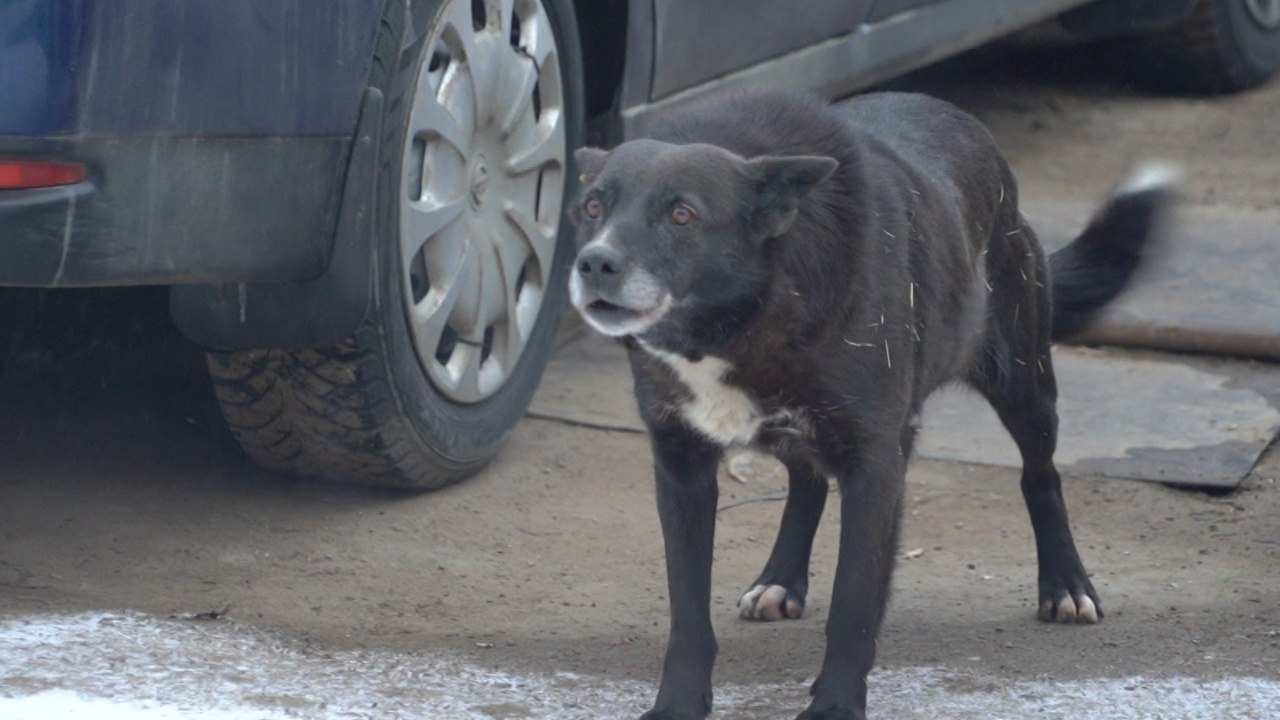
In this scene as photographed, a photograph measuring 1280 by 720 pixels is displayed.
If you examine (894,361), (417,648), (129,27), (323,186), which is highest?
(129,27)

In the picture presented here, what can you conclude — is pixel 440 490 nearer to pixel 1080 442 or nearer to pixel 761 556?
pixel 761 556

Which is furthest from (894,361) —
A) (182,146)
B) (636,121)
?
(636,121)

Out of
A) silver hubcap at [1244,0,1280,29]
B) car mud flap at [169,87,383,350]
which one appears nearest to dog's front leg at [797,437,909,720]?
car mud flap at [169,87,383,350]

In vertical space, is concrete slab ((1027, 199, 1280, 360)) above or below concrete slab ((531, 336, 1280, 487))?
above

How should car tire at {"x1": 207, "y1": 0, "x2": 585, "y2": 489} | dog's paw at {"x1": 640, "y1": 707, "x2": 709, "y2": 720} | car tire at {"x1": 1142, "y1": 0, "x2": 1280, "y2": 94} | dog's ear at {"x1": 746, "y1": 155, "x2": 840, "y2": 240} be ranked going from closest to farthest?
dog's ear at {"x1": 746, "y1": 155, "x2": 840, "y2": 240} → dog's paw at {"x1": 640, "y1": 707, "x2": 709, "y2": 720} → car tire at {"x1": 207, "y1": 0, "x2": 585, "y2": 489} → car tire at {"x1": 1142, "y1": 0, "x2": 1280, "y2": 94}

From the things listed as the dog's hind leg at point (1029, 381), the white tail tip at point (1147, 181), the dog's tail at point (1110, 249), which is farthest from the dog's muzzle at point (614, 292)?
the white tail tip at point (1147, 181)

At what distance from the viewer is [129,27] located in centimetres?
301

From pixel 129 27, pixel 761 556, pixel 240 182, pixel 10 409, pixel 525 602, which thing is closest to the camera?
pixel 129 27

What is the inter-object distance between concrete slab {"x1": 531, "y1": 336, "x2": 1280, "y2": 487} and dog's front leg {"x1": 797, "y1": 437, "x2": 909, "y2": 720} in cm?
157

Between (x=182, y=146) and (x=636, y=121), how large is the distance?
1.55m

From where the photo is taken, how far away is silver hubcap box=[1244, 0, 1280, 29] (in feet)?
26.0

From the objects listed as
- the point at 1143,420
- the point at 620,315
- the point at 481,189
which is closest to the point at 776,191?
→ the point at 620,315

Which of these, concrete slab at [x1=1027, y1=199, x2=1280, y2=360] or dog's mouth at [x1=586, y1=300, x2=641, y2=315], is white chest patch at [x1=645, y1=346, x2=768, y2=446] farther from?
concrete slab at [x1=1027, y1=199, x2=1280, y2=360]

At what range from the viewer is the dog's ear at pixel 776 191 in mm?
2924
